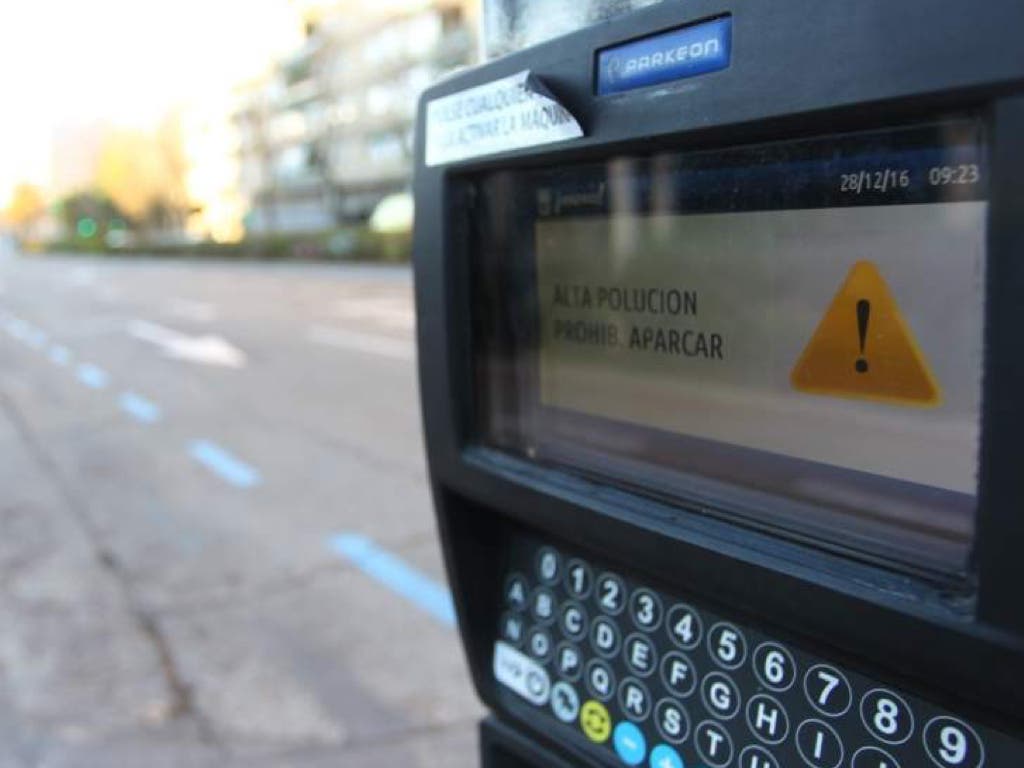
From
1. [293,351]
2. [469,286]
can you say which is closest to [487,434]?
[469,286]

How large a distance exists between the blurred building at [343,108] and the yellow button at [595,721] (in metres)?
37.8

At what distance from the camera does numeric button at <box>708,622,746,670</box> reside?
91 cm

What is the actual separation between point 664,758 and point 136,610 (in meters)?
3.69

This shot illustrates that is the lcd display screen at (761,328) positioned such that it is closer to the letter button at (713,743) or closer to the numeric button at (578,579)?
the numeric button at (578,579)

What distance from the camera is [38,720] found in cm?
324

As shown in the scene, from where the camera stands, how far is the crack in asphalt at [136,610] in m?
3.28

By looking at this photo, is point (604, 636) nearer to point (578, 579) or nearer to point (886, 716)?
point (578, 579)

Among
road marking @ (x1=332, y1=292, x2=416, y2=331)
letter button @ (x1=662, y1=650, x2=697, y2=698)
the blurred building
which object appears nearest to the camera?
letter button @ (x1=662, y1=650, x2=697, y2=698)

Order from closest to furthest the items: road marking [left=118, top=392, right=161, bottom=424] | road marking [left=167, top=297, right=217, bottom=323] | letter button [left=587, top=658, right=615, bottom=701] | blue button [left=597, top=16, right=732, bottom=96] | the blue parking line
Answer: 1. blue button [left=597, top=16, right=732, bottom=96]
2. letter button [left=587, top=658, right=615, bottom=701]
3. road marking [left=118, top=392, right=161, bottom=424]
4. the blue parking line
5. road marking [left=167, top=297, right=217, bottom=323]

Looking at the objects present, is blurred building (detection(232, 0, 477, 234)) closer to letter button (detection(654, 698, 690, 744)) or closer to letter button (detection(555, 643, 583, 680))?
letter button (detection(555, 643, 583, 680))

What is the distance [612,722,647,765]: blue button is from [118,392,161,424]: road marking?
769 centimetres

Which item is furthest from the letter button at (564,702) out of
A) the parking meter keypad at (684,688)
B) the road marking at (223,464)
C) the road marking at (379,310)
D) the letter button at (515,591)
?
the road marking at (379,310)

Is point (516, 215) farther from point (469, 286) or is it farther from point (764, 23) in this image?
point (764, 23)

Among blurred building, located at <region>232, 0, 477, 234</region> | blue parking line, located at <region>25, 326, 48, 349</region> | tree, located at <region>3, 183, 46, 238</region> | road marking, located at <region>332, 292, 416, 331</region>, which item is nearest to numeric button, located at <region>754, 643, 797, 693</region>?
road marking, located at <region>332, 292, 416, 331</region>
